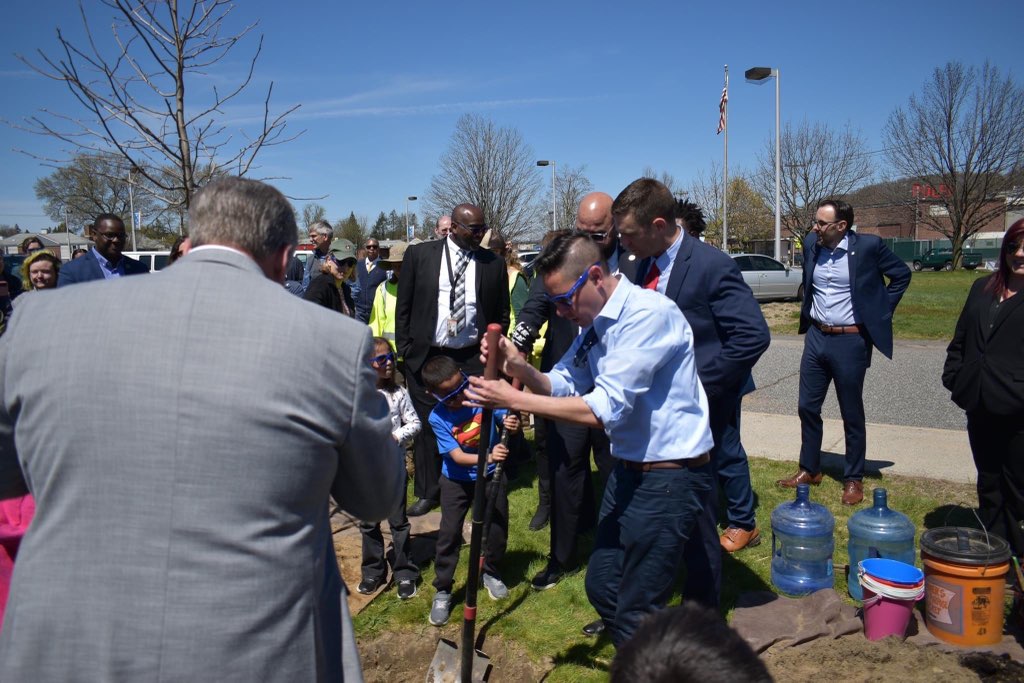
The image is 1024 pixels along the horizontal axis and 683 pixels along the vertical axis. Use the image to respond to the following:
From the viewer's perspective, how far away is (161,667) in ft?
5.01

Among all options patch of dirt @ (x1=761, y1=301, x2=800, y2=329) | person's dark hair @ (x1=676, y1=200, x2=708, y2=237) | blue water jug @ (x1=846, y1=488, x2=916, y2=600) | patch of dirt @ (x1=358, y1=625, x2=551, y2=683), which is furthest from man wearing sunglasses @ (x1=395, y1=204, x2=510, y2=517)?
patch of dirt @ (x1=761, y1=301, x2=800, y2=329)

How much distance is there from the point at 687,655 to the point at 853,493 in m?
4.83

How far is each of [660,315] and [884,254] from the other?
12.8 ft

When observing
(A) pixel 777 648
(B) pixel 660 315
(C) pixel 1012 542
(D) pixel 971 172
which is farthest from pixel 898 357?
(D) pixel 971 172

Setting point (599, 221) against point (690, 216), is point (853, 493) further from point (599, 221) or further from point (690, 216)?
point (599, 221)

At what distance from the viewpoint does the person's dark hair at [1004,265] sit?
13.3 ft

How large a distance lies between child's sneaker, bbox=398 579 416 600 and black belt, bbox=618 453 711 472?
2.14 meters

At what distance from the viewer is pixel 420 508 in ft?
19.5

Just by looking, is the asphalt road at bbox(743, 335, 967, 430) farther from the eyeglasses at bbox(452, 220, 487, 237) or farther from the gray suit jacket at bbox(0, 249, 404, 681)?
the gray suit jacket at bbox(0, 249, 404, 681)

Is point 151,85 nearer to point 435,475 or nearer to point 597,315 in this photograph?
point 597,315

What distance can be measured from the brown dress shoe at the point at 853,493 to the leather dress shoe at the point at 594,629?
264 cm

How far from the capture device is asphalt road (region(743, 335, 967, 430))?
859 cm

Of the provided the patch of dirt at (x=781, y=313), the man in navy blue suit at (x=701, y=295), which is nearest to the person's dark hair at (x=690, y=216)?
the man in navy blue suit at (x=701, y=295)

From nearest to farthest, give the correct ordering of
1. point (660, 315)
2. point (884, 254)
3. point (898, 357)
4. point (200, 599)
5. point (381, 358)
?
point (200, 599) → point (660, 315) → point (381, 358) → point (884, 254) → point (898, 357)
